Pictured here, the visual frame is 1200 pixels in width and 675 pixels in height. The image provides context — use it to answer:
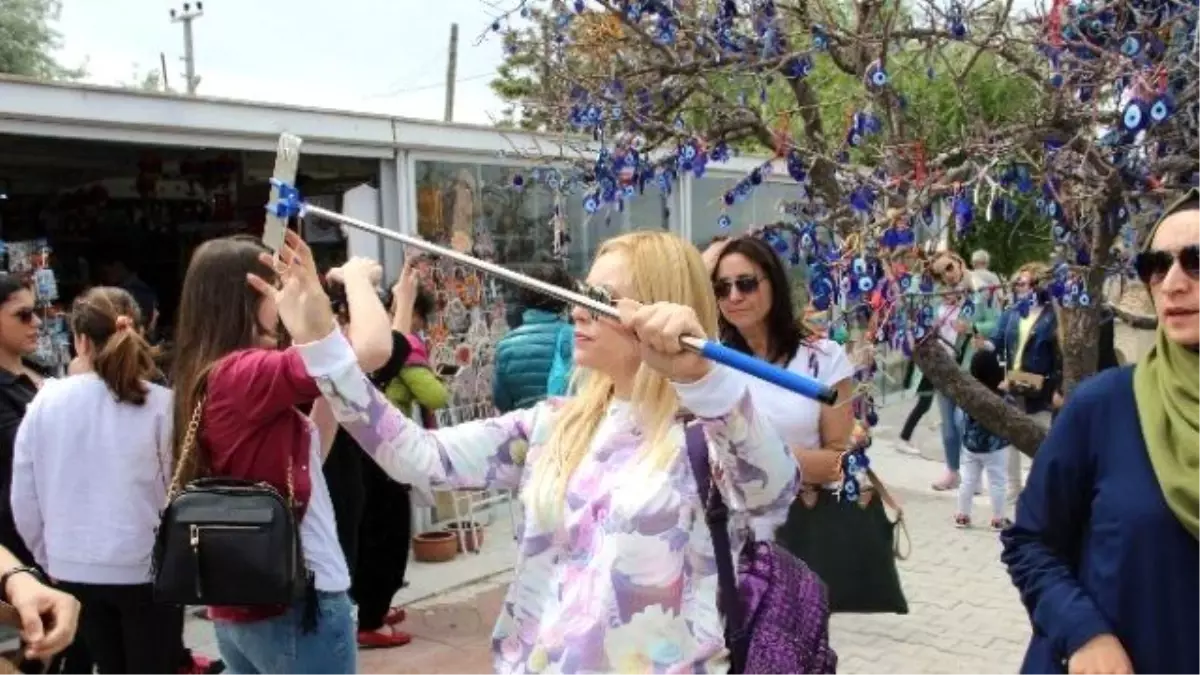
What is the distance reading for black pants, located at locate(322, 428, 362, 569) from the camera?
15.0ft

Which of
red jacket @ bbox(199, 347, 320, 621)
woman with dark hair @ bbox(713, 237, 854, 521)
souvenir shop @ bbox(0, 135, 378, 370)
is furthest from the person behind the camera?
souvenir shop @ bbox(0, 135, 378, 370)

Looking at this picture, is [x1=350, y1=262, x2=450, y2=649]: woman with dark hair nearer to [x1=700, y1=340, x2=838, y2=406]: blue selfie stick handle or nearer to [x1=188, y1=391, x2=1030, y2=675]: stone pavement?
[x1=188, y1=391, x2=1030, y2=675]: stone pavement

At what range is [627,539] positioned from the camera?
6.07ft

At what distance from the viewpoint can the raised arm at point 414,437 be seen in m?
2.04

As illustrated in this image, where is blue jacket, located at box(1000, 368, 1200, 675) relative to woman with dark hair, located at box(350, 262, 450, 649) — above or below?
above

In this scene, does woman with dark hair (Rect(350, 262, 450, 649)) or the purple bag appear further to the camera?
woman with dark hair (Rect(350, 262, 450, 649))

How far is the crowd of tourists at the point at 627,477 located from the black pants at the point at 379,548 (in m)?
1.97

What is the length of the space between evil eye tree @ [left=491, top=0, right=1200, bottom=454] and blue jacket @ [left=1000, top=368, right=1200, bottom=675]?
1.71ft

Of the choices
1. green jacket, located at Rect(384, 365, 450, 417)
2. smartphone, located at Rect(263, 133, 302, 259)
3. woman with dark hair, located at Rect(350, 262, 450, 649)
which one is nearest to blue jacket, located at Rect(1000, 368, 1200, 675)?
smartphone, located at Rect(263, 133, 302, 259)

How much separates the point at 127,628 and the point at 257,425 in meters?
1.11

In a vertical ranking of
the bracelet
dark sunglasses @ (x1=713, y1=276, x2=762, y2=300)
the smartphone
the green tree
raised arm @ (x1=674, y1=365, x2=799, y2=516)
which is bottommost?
the bracelet

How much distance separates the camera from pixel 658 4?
10.0 ft

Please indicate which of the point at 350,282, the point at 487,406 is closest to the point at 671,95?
the point at 350,282

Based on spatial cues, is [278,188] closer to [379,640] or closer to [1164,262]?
[1164,262]
